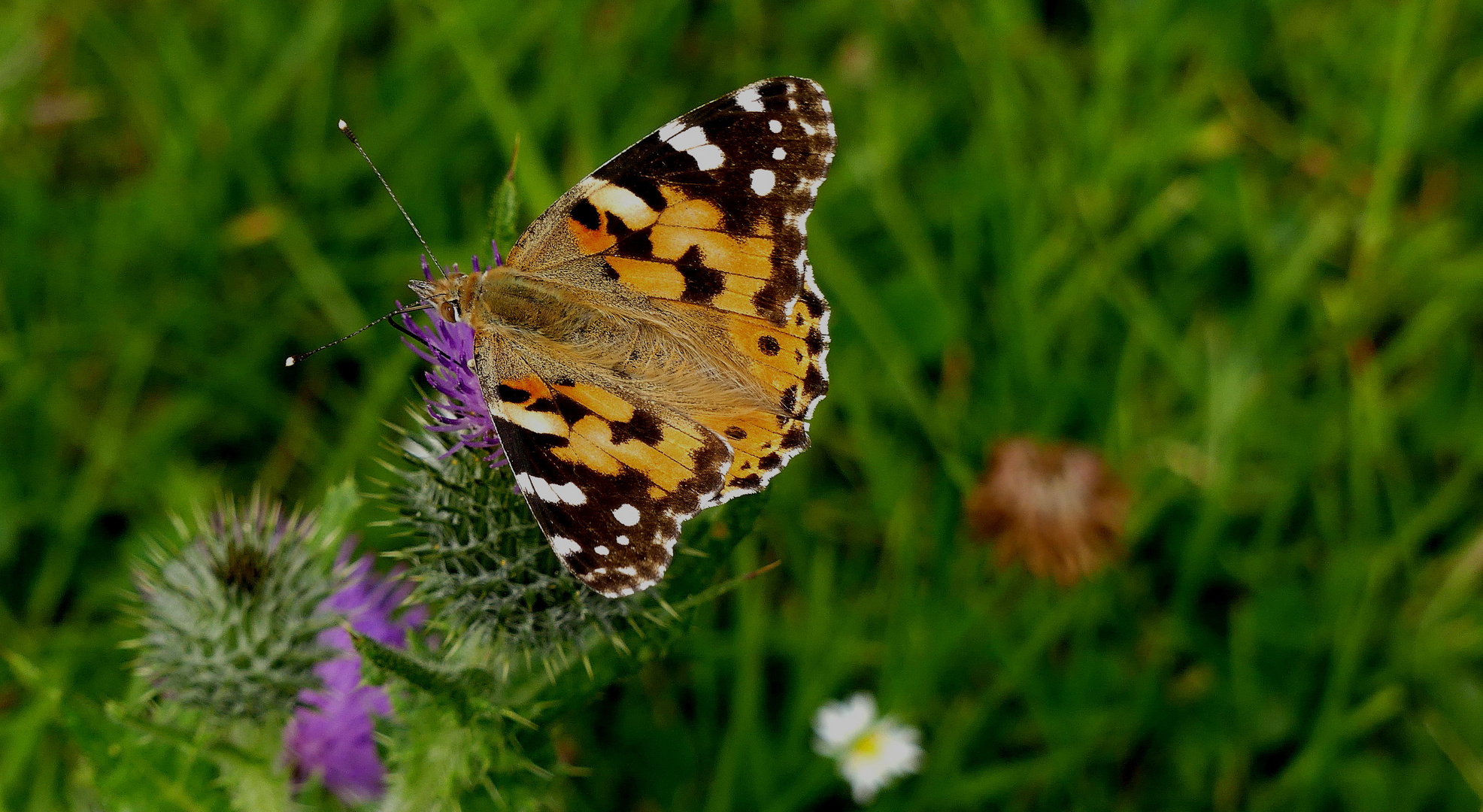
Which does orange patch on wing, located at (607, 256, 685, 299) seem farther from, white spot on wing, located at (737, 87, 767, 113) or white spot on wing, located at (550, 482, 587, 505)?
white spot on wing, located at (550, 482, 587, 505)

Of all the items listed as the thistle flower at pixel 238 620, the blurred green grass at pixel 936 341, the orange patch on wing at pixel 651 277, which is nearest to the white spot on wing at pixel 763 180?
the orange patch on wing at pixel 651 277

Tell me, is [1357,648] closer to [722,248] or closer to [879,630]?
[879,630]

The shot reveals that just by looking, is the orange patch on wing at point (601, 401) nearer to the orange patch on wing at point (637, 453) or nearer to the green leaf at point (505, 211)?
the orange patch on wing at point (637, 453)

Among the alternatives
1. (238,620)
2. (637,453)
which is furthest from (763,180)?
(238,620)

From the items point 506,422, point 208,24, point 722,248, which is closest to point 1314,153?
point 722,248

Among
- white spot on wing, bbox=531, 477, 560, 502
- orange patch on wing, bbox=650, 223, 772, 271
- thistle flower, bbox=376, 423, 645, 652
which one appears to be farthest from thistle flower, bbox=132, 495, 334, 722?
orange patch on wing, bbox=650, 223, 772, 271

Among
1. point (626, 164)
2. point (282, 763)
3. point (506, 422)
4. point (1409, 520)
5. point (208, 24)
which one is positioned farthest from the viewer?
point (208, 24)

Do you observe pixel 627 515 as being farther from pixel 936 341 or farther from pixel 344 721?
pixel 936 341
